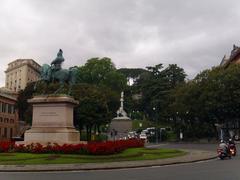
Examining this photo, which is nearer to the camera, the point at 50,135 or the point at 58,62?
the point at 50,135

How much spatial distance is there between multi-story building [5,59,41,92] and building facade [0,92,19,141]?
53.7 meters

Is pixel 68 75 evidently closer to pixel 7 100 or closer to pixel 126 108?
pixel 7 100

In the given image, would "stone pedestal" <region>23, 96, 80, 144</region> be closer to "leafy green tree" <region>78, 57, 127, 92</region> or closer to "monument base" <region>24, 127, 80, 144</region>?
"monument base" <region>24, 127, 80, 144</region>

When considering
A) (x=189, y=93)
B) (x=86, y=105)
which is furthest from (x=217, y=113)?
(x=86, y=105)

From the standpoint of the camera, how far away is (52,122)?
3534cm

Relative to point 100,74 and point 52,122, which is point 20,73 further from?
point 52,122

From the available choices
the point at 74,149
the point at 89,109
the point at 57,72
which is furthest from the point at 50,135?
the point at 89,109

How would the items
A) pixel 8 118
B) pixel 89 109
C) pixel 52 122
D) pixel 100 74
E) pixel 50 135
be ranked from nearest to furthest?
pixel 50 135 → pixel 52 122 → pixel 89 109 → pixel 8 118 → pixel 100 74

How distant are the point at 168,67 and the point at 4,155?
91416 mm

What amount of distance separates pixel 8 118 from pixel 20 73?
2599 inches

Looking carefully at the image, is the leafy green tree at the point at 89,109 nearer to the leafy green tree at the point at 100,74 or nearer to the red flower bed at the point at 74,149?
the red flower bed at the point at 74,149

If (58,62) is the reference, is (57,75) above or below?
below

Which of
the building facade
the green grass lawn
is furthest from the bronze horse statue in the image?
the building facade

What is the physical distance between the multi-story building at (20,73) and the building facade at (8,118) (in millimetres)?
53723
